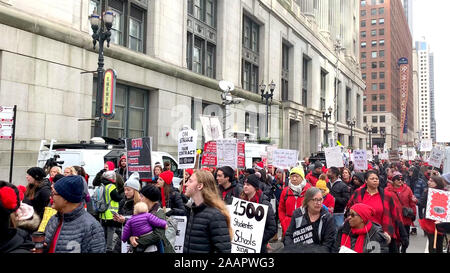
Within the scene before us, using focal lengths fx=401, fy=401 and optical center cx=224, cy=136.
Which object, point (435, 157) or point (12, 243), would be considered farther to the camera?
point (435, 157)

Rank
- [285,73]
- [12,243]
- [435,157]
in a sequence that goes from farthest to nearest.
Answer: [285,73] < [435,157] < [12,243]

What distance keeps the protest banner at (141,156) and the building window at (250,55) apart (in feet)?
86.5

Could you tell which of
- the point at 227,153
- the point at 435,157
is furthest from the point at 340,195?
the point at 435,157

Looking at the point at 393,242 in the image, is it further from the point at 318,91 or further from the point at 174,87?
the point at 318,91

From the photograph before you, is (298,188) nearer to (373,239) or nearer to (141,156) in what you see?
(373,239)

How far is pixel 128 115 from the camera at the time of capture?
75.0 feet

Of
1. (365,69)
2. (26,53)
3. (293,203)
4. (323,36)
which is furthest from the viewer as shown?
(365,69)

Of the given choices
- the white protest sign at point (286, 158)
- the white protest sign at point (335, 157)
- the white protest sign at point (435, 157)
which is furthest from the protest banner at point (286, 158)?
the white protest sign at point (435, 157)

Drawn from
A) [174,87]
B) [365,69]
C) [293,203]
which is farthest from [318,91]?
[365,69]

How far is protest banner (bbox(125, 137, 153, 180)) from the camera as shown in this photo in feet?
29.8

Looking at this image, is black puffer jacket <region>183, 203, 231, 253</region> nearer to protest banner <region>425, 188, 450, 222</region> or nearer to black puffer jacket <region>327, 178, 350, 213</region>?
protest banner <region>425, 188, 450, 222</region>

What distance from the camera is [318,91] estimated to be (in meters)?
51.1

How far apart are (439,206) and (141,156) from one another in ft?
20.2
